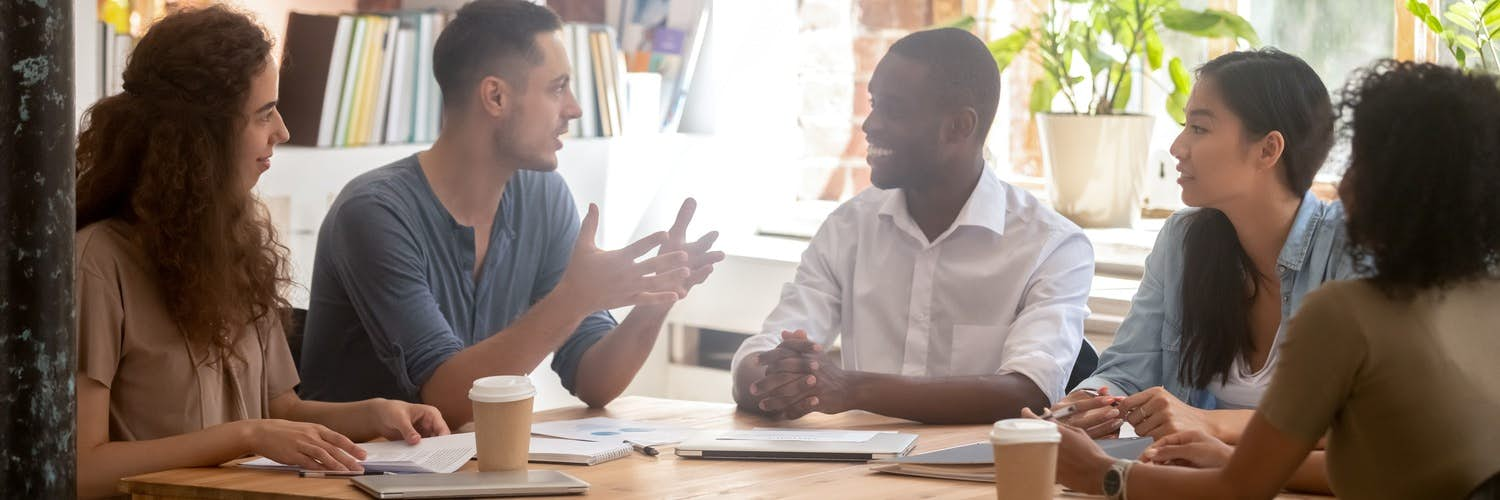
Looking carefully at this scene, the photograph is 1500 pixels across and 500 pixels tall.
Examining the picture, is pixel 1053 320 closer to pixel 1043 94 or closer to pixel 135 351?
pixel 1043 94

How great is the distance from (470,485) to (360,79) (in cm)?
183

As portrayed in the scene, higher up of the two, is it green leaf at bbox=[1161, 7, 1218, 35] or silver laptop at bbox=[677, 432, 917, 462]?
green leaf at bbox=[1161, 7, 1218, 35]

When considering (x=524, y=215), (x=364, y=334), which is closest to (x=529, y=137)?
(x=524, y=215)

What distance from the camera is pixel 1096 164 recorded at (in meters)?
3.48

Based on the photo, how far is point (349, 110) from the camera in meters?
3.37

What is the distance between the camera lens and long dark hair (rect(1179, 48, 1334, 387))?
7.63 feet

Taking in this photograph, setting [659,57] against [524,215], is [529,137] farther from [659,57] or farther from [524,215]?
[659,57]

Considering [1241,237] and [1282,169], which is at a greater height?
[1282,169]

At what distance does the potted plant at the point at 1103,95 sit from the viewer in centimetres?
341

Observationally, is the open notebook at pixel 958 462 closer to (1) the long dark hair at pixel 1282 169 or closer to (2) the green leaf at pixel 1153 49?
(1) the long dark hair at pixel 1282 169

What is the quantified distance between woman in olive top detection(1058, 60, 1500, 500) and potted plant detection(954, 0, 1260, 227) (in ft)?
6.61

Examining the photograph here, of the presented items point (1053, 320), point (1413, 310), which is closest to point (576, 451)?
point (1053, 320)

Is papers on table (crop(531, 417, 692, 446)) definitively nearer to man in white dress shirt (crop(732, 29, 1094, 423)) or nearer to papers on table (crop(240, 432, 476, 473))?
papers on table (crop(240, 432, 476, 473))

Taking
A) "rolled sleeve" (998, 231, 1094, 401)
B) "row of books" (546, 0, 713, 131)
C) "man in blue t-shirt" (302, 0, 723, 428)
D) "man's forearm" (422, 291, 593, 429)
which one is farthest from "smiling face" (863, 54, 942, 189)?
"row of books" (546, 0, 713, 131)
